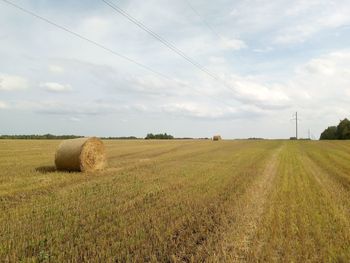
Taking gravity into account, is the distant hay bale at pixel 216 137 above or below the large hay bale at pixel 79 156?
above

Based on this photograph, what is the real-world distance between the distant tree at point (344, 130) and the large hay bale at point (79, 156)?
3226 inches

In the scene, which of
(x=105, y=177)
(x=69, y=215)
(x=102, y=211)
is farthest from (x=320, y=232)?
(x=105, y=177)

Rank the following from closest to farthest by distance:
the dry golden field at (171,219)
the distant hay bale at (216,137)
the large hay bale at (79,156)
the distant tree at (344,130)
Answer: the dry golden field at (171,219) → the large hay bale at (79,156) → the distant hay bale at (216,137) → the distant tree at (344,130)

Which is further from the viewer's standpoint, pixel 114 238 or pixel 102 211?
pixel 102 211

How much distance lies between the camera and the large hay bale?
1525cm

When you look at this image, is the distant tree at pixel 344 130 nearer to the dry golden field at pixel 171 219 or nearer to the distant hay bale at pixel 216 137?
the distant hay bale at pixel 216 137

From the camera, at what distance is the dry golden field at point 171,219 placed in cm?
566

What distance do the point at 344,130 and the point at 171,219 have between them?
8949 cm

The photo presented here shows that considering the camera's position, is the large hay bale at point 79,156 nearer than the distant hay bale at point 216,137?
Yes

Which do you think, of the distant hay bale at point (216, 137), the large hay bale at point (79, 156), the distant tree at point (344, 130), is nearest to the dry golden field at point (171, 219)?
the large hay bale at point (79, 156)

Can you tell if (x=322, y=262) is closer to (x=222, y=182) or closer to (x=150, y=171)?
(x=222, y=182)

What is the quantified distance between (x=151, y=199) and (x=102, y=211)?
1.79 metres

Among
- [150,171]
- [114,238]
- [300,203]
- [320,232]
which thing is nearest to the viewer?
[114,238]

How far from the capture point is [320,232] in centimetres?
691
